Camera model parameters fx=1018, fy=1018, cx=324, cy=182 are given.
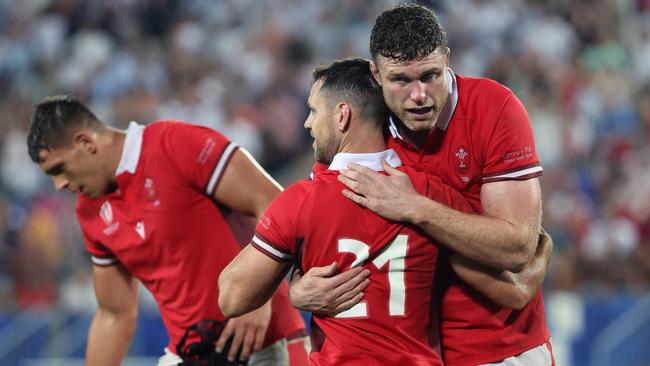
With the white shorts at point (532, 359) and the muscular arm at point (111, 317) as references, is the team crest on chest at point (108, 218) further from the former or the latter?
the white shorts at point (532, 359)

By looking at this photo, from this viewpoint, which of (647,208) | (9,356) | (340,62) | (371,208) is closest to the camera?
(371,208)

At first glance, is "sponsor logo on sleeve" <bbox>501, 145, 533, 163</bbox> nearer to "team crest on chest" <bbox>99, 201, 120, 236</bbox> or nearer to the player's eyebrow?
"team crest on chest" <bbox>99, 201, 120, 236</bbox>

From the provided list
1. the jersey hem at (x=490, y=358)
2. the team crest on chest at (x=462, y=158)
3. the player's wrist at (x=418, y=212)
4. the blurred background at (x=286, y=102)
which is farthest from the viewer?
the blurred background at (x=286, y=102)

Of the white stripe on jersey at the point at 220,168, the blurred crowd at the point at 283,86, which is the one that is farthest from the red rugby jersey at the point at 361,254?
the blurred crowd at the point at 283,86

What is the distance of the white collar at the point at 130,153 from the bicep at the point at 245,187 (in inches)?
17.8

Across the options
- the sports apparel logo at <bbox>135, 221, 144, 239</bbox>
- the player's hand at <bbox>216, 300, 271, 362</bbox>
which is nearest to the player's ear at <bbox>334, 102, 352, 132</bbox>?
the player's hand at <bbox>216, 300, 271, 362</bbox>

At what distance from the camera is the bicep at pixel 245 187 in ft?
15.1

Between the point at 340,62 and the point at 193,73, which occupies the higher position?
the point at 340,62

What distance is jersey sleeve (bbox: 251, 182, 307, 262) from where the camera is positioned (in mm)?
3588

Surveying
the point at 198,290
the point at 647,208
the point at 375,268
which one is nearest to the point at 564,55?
the point at 647,208

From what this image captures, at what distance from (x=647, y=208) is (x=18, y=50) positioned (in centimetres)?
810

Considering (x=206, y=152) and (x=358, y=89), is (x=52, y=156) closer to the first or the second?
(x=206, y=152)

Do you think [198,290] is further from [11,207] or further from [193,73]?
[193,73]

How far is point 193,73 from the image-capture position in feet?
41.8
